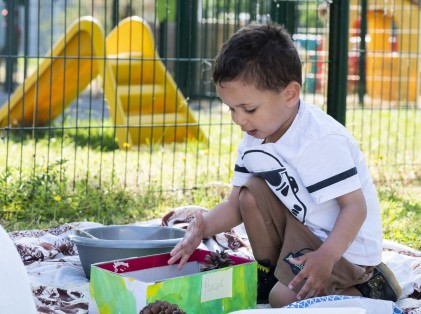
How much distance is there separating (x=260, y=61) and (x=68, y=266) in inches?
41.8

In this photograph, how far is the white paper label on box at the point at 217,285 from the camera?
2367 mm

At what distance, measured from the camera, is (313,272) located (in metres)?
2.39

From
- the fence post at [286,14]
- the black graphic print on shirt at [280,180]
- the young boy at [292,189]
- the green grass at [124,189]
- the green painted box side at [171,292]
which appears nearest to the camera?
the green painted box side at [171,292]

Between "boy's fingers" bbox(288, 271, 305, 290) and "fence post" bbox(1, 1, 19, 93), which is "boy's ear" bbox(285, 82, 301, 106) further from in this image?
"fence post" bbox(1, 1, 19, 93)

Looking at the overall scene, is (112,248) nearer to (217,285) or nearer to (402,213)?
(217,285)

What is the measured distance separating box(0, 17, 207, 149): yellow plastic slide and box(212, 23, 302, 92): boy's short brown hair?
325 cm

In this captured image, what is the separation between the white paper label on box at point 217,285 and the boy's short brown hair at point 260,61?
0.56m

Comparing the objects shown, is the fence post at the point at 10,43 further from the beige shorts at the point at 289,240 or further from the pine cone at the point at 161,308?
the pine cone at the point at 161,308

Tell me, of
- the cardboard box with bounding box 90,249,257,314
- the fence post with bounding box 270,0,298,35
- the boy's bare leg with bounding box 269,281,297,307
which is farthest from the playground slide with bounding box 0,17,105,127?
the boy's bare leg with bounding box 269,281,297,307

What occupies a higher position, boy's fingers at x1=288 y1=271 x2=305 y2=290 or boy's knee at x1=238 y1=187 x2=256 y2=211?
boy's knee at x1=238 y1=187 x2=256 y2=211

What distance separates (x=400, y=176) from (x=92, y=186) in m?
1.91

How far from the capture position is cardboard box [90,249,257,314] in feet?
7.40

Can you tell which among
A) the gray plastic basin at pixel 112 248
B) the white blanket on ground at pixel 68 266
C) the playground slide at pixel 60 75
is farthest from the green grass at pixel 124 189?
the gray plastic basin at pixel 112 248

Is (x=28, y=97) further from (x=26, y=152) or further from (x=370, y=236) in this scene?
(x=370, y=236)
